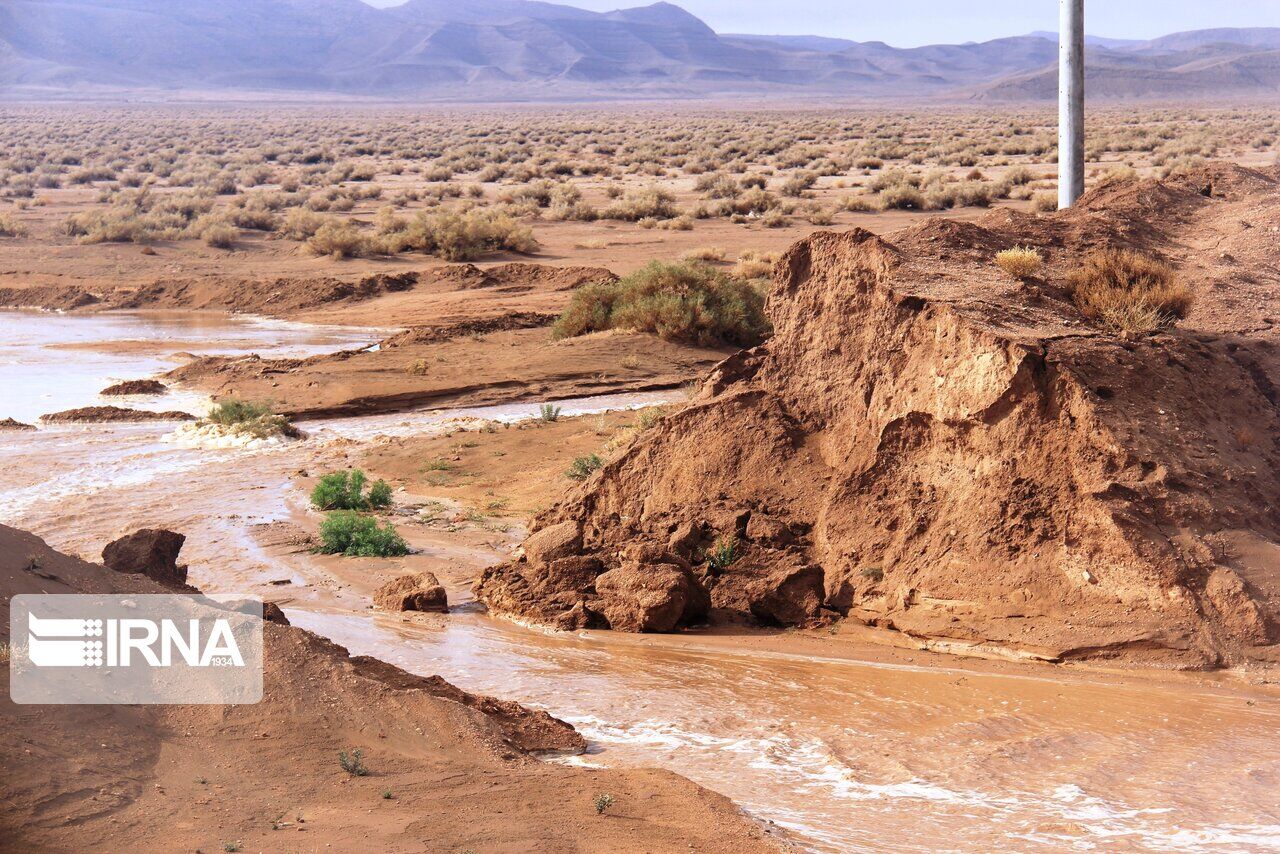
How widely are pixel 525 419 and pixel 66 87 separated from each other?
16980cm

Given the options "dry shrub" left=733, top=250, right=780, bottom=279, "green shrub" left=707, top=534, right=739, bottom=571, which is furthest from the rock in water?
"dry shrub" left=733, top=250, right=780, bottom=279

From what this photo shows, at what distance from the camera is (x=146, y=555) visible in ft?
25.9

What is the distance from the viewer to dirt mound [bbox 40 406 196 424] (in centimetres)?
1567

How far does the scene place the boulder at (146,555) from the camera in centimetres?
784

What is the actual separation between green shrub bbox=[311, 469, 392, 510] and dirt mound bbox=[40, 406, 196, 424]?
16.4ft

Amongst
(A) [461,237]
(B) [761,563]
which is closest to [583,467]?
(B) [761,563]

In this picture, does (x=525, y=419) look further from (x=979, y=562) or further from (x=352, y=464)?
(x=979, y=562)

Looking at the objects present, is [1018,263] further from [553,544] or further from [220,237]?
[220,237]

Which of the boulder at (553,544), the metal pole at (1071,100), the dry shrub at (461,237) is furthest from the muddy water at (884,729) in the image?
the dry shrub at (461,237)

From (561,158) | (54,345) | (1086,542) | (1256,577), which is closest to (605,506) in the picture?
(1086,542)

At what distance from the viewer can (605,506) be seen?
9.68 metres

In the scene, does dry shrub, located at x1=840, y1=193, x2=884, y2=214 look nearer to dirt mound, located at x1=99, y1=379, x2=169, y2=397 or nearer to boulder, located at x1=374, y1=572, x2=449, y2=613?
dirt mound, located at x1=99, y1=379, x2=169, y2=397

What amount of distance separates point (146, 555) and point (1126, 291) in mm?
6912

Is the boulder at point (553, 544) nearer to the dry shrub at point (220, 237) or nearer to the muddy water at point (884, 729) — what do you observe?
the muddy water at point (884, 729)
